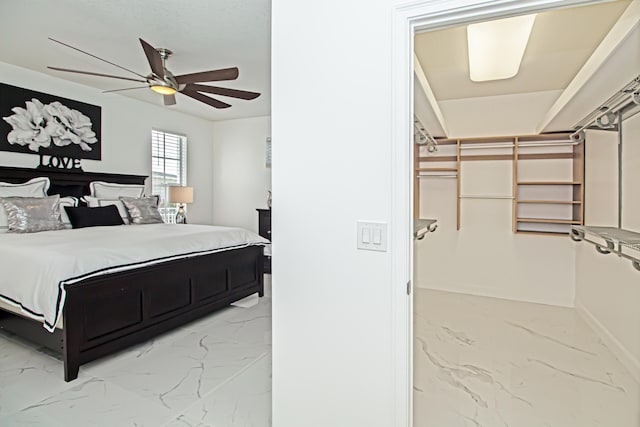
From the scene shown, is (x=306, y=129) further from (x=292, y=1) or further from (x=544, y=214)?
(x=544, y=214)

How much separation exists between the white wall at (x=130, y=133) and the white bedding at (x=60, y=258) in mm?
1867

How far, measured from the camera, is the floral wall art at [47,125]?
3.99 metres

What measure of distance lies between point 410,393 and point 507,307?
315 cm

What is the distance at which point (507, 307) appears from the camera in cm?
405

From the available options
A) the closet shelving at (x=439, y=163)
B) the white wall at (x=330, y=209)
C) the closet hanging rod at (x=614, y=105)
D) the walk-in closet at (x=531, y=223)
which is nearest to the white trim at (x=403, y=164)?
the white wall at (x=330, y=209)

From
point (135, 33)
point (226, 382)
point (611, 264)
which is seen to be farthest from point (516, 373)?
point (135, 33)

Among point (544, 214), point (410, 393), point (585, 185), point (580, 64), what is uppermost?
point (580, 64)

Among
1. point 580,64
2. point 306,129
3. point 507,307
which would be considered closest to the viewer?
point 306,129

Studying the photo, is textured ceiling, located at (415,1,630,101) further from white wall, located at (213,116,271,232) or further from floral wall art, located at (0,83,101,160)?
floral wall art, located at (0,83,101,160)

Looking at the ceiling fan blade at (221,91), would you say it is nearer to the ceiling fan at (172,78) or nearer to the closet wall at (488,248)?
the ceiling fan at (172,78)

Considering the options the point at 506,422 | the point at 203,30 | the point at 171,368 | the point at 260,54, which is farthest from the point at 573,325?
the point at 203,30

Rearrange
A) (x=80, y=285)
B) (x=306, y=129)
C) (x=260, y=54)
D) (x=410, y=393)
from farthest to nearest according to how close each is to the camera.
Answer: (x=260, y=54), (x=80, y=285), (x=306, y=129), (x=410, y=393)

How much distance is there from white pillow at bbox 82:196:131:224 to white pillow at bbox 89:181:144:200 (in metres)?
0.16

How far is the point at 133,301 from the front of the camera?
2.88m
